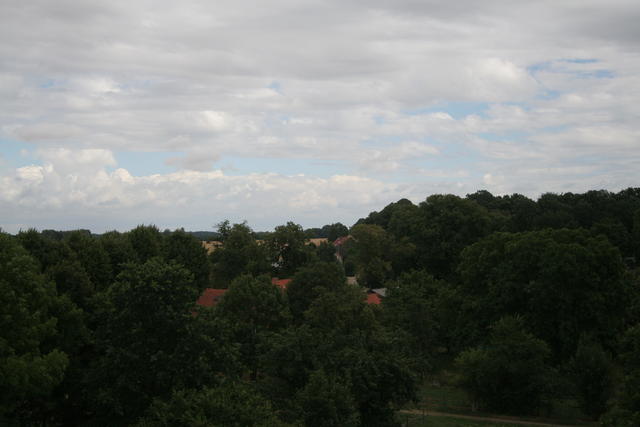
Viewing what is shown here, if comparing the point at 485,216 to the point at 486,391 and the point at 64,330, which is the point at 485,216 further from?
the point at 64,330

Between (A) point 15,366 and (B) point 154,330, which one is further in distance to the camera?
(B) point 154,330

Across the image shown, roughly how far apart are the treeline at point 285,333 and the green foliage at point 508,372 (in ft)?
0.33

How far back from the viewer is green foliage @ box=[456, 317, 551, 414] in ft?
118

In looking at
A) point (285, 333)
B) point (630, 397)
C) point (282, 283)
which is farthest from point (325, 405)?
point (282, 283)

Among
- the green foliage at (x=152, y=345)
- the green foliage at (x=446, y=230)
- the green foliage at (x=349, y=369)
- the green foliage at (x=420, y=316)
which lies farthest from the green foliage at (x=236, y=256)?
the green foliage at (x=152, y=345)

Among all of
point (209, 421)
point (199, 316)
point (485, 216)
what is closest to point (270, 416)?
point (209, 421)

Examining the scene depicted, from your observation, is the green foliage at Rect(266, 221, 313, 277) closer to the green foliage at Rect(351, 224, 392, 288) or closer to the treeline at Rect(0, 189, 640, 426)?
the treeline at Rect(0, 189, 640, 426)

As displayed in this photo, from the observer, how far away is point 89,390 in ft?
82.5

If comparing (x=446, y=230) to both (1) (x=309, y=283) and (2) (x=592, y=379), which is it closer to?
(1) (x=309, y=283)

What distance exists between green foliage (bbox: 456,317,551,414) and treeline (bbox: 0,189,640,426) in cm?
10

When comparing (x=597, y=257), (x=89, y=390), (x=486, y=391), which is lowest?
(x=486, y=391)

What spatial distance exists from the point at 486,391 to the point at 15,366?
86.6 feet

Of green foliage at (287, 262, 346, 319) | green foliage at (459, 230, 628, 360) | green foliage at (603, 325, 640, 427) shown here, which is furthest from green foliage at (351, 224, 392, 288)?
green foliage at (603, 325, 640, 427)

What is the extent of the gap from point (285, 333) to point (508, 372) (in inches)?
582
